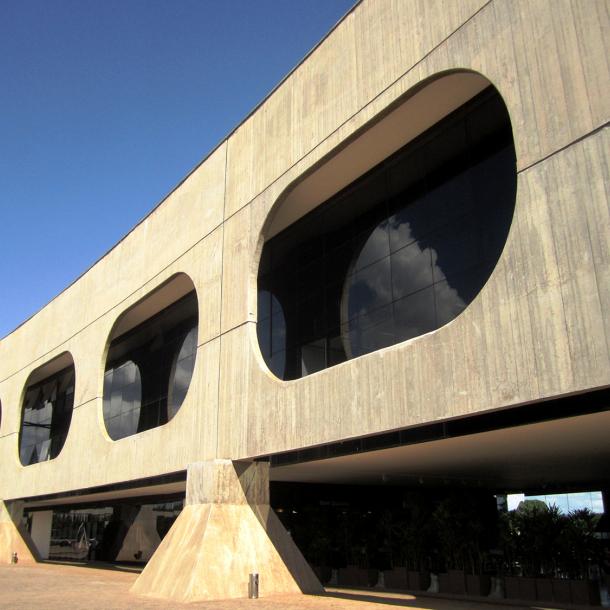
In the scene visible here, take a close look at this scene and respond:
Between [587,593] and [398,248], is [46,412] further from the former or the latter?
[587,593]

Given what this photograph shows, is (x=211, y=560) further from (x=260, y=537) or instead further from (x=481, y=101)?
(x=481, y=101)

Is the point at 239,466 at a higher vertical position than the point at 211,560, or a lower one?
higher

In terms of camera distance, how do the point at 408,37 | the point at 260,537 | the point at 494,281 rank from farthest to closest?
the point at 260,537 → the point at 408,37 → the point at 494,281

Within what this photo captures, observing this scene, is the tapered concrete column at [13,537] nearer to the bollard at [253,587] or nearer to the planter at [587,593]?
the bollard at [253,587]

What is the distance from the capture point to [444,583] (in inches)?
714

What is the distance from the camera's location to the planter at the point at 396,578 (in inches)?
749

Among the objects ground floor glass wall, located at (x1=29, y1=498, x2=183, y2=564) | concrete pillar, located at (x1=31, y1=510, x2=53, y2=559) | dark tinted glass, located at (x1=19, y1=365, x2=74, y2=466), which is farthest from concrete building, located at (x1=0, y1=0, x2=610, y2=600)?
concrete pillar, located at (x1=31, y1=510, x2=53, y2=559)

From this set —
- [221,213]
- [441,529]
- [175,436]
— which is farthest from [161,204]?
[441,529]

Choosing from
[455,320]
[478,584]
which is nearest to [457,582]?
[478,584]

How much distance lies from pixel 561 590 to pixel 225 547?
7.95 meters

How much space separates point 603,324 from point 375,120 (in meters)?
7.56

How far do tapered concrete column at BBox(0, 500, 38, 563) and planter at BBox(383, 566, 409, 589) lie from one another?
2169 centimetres

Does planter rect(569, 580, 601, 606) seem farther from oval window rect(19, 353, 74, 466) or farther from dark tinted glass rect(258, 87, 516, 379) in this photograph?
oval window rect(19, 353, 74, 466)

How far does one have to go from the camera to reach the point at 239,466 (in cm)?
1752
